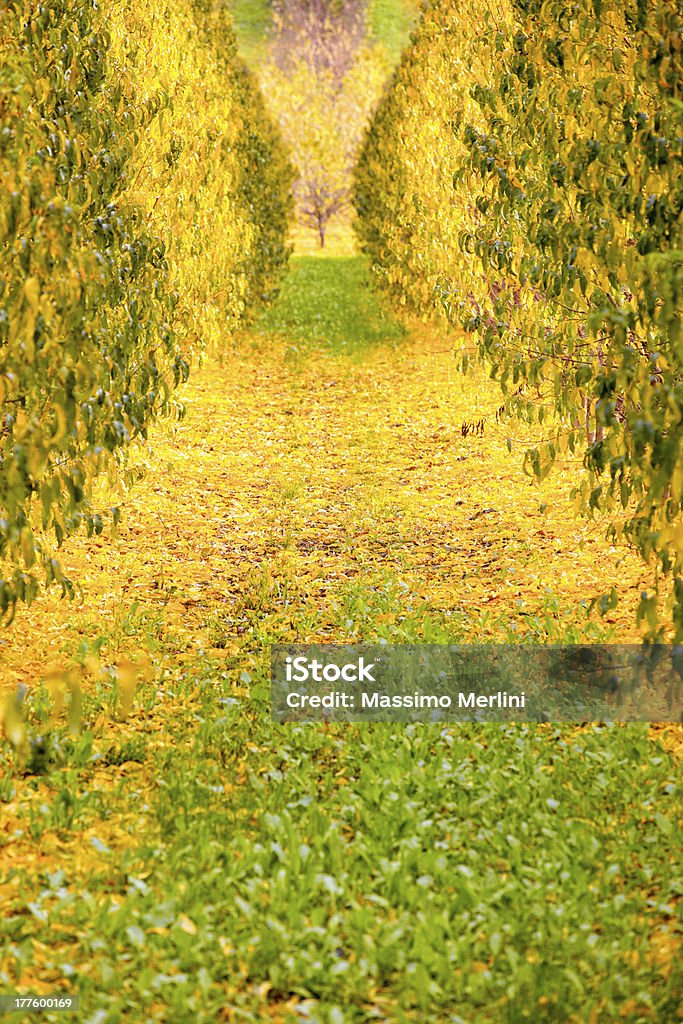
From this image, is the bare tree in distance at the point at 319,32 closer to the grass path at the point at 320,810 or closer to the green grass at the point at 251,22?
the green grass at the point at 251,22

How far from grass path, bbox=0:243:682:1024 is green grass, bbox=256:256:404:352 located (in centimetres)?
1244

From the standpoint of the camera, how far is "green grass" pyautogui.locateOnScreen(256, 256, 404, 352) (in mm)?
22506

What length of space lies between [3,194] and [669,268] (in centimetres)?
349

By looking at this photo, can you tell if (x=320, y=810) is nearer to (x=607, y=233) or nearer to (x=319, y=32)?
(x=607, y=233)

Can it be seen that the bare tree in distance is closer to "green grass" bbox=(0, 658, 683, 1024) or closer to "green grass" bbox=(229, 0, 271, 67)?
"green grass" bbox=(229, 0, 271, 67)

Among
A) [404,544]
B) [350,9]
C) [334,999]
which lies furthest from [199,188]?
[350,9]

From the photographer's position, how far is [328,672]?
23.6ft

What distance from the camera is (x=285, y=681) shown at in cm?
707

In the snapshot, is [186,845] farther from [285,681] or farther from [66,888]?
[285,681]

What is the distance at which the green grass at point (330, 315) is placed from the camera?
73.8 ft
